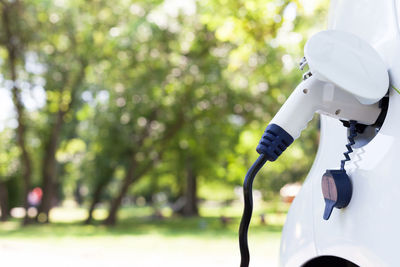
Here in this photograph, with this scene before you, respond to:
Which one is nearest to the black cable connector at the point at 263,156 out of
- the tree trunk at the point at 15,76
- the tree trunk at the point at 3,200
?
the tree trunk at the point at 15,76

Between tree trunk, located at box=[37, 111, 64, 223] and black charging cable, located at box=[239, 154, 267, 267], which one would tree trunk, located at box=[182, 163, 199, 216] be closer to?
tree trunk, located at box=[37, 111, 64, 223]

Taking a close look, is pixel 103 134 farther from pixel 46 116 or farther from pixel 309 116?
pixel 309 116

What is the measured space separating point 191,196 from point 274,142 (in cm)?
2248

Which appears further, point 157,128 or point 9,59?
point 157,128

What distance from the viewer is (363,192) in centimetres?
92

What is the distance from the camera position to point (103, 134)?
53.2 ft

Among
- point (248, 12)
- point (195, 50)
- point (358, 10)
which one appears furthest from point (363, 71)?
point (195, 50)

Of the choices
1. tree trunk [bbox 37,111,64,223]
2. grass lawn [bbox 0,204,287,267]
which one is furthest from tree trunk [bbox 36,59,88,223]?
grass lawn [bbox 0,204,287,267]

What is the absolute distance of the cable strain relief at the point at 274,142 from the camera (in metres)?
0.98

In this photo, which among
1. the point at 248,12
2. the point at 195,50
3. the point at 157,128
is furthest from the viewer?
the point at 157,128

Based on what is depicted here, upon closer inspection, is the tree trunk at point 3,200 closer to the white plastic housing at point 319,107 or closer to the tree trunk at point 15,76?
the tree trunk at point 15,76

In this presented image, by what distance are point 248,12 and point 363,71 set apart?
5305 millimetres

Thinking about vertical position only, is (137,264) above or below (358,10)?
below

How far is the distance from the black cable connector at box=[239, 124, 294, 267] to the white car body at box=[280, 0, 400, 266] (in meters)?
0.15
